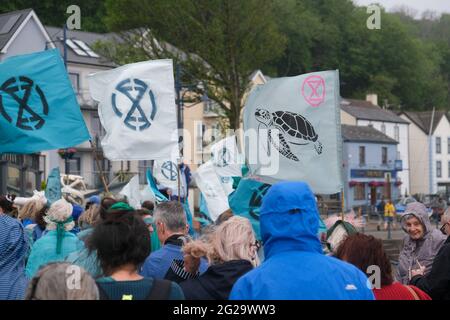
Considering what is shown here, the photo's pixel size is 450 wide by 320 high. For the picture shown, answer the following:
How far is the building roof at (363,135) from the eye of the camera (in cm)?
6750

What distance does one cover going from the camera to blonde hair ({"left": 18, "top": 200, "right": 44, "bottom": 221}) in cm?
918

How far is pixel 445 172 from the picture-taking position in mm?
81875

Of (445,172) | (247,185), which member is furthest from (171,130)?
(445,172)

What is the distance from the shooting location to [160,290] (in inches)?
165

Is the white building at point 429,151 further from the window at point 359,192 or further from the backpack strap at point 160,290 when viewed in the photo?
the backpack strap at point 160,290

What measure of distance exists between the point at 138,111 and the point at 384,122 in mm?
65501

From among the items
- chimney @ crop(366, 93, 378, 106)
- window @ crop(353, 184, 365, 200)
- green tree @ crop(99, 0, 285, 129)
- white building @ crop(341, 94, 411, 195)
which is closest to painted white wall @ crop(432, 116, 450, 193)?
white building @ crop(341, 94, 411, 195)

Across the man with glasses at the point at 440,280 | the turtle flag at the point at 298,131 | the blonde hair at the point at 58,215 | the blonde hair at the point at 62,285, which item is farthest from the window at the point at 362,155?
the blonde hair at the point at 62,285

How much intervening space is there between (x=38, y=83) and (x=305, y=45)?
66094 mm

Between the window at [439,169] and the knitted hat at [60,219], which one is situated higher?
the knitted hat at [60,219]

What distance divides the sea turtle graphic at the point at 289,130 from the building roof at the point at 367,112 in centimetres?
6192

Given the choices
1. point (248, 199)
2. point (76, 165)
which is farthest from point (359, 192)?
point (248, 199)
